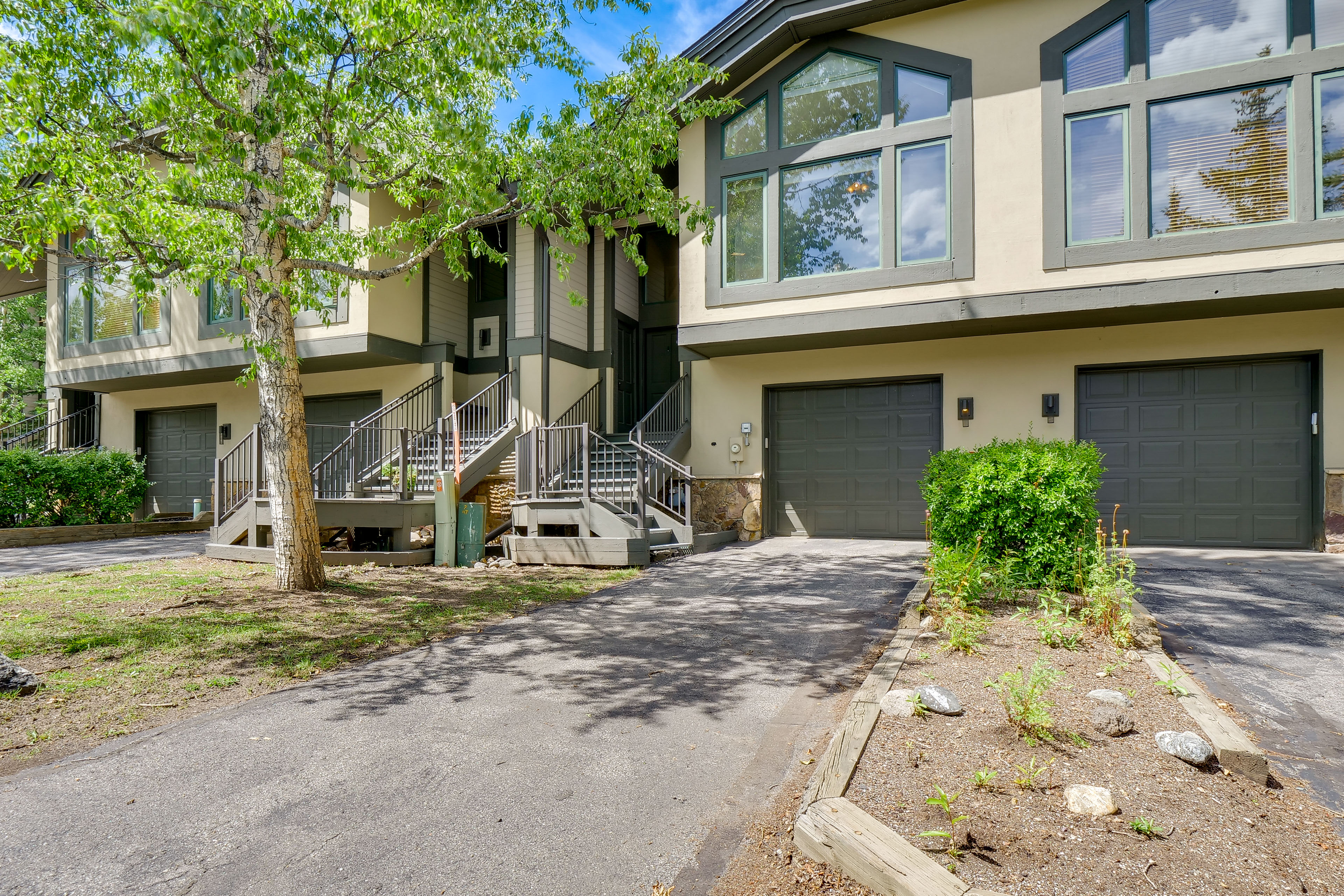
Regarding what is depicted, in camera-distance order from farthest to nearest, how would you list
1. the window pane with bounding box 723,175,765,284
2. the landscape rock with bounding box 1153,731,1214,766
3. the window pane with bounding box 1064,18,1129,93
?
the window pane with bounding box 723,175,765,284, the window pane with bounding box 1064,18,1129,93, the landscape rock with bounding box 1153,731,1214,766

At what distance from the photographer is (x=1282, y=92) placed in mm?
8461

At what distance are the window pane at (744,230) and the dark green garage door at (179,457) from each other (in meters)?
11.8

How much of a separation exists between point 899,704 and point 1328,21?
10380 millimetres

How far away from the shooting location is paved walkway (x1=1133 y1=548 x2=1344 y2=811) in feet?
10.2

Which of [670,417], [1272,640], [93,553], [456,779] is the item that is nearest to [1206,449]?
[1272,640]

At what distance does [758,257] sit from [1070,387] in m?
4.80

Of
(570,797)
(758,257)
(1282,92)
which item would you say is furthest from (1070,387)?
(570,797)

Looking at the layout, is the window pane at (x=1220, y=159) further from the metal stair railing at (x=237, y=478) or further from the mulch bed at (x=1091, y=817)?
the metal stair railing at (x=237, y=478)

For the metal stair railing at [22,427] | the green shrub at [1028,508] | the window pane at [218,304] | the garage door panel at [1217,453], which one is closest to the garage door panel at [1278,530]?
the garage door panel at [1217,453]

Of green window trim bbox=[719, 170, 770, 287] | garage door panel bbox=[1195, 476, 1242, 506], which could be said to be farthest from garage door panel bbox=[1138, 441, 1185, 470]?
green window trim bbox=[719, 170, 770, 287]

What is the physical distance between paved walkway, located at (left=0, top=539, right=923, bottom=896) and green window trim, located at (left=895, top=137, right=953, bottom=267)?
653 cm

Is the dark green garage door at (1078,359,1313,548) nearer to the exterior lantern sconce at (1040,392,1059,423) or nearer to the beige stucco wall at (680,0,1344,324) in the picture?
the exterior lantern sconce at (1040,392,1059,423)

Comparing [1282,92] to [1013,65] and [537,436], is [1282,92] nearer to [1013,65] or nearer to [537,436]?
[1013,65]

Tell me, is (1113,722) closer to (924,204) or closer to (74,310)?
(924,204)
